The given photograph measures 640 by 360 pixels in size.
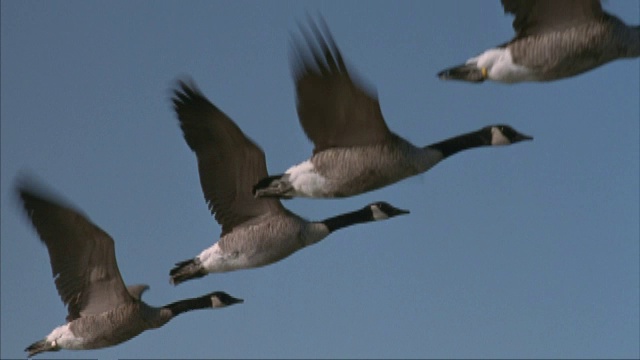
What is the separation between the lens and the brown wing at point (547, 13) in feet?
39.1

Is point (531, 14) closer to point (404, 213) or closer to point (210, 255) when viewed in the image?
point (404, 213)

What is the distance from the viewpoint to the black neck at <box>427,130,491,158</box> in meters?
13.6

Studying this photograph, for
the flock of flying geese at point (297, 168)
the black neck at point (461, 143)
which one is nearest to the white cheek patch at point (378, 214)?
the flock of flying geese at point (297, 168)

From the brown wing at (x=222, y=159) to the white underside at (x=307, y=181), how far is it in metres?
1.10

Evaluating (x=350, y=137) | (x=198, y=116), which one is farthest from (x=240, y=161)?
(x=350, y=137)

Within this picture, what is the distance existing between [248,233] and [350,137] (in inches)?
94.1

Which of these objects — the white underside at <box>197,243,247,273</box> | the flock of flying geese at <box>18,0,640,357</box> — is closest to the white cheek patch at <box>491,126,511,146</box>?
the flock of flying geese at <box>18,0,640,357</box>

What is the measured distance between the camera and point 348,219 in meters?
15.1

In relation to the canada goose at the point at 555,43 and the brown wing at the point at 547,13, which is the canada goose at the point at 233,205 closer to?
the canada goose at the point at 555,43

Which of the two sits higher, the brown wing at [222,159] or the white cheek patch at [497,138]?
the brown wing at [222,159]

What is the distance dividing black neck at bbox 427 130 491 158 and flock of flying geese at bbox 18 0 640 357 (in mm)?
14

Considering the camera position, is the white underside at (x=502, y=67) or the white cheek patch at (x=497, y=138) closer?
the white underside at (x=502, y=67)

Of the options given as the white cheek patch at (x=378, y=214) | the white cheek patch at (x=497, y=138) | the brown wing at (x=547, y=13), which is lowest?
the white cheek patch at (x=378, y=214)

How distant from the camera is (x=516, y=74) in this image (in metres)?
12.1
